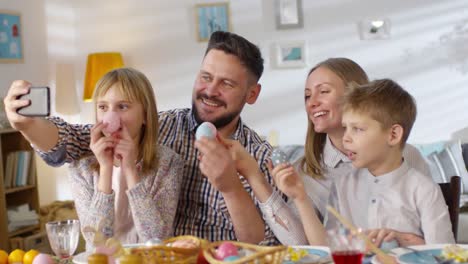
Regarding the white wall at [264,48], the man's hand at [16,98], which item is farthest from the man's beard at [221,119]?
the white wall at [264,48]

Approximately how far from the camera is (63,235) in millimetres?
1806

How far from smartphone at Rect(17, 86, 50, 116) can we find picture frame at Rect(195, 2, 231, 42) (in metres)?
4.04

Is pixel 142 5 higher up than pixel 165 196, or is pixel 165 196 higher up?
pixel 142 5

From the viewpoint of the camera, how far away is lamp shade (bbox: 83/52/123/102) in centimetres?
584

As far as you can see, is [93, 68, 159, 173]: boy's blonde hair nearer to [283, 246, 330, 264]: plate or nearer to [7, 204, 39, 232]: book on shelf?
[283, 246, 330, 264]: plate

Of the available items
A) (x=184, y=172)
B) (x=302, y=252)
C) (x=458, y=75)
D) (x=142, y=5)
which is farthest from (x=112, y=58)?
(x=302, y=252)

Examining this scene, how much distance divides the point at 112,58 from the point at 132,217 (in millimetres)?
3801

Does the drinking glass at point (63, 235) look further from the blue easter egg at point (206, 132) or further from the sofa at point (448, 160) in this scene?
the sofa at point (448, 160)

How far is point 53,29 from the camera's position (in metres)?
5.98

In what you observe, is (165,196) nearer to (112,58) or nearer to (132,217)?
(132,217)

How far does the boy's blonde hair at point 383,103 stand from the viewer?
85.9 inches

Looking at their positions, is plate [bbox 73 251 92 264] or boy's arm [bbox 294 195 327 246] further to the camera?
boy's arm [bbox 294 195 327 246]

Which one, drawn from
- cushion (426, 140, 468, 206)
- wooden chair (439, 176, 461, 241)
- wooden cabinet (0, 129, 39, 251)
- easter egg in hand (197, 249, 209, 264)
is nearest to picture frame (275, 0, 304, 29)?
cushion (426, 140, 468, 206)

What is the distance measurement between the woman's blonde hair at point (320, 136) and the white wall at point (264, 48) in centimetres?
318
